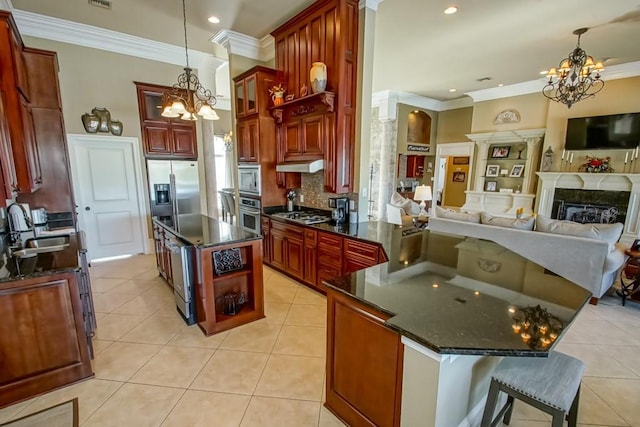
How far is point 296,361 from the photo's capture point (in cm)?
243

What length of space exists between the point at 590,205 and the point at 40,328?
881cm

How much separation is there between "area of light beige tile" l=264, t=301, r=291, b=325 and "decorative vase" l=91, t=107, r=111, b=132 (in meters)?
3.95

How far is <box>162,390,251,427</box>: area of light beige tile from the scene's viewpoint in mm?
1838

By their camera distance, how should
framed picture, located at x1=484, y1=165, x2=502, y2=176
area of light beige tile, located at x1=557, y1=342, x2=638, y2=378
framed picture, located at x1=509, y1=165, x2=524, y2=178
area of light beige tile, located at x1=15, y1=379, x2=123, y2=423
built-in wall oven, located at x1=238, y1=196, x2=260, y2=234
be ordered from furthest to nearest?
framed picture, located at x1=484, y1=165, x2=502, y2=176 < framed picture, located at x1=509, y1=165, x2=524, y2=178 < built-in wall oven, located at x1=238, y1=196, x2=260, y2=234 < area of light beige tile, located at x1=557, y1=342, x2=638, y2=378 < area of light beige tile, located at x1=15, y1=379, x2=123, y2=423

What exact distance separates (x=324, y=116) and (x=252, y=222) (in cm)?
212

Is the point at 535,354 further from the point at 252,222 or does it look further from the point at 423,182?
the point at 423,182

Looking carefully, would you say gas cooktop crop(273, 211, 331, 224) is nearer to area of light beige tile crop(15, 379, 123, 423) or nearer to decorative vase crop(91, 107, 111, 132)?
area of light beige tile crop(15, 379, 123, 423)

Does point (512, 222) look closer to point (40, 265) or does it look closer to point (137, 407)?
point (137, 407)

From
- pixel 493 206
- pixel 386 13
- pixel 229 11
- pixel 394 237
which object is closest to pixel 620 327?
pixel 394 237

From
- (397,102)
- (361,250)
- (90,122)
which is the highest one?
(397,102)

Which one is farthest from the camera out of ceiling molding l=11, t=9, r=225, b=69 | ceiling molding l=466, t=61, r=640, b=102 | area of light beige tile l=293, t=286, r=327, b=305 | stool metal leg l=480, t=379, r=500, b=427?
ceiling molding l=466, t=61, r=640, b=102

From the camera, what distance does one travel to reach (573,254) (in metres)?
3.40

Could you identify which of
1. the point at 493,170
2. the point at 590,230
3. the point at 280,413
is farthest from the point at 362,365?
the point at 493,170

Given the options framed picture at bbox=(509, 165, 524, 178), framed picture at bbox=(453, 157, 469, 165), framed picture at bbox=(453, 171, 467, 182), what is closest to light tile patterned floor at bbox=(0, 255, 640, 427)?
framed picture at bbox=(509, 165, 524, 178)
